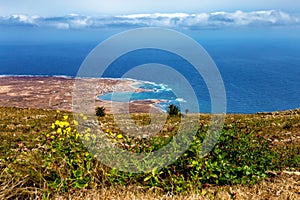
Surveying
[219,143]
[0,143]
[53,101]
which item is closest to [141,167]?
[219,143]

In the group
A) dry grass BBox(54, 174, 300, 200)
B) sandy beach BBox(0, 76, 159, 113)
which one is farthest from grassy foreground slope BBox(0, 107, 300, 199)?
sandy beach BBox(0, 76, 159, 113)

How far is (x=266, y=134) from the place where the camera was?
15312 millimetres

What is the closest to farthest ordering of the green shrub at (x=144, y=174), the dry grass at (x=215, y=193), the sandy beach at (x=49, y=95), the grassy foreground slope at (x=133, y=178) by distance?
1. the dry grass at (x=215, y=193)
2. the grassy foreground slope at (x=133, y=178)
3. the green shrub at (x=144, y=174)
4. the sandy beach at (x=49, y=95)

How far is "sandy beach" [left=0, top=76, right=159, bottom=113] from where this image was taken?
10812 centimetres

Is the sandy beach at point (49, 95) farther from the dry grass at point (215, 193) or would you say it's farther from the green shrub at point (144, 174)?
the dry grass at point (215, 193)

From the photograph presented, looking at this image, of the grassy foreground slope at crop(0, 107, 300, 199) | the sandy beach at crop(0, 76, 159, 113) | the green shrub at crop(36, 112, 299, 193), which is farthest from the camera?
the sandy beach at crop(0, 76, 159, 113)

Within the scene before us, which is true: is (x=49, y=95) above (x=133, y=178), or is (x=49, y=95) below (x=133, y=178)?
below

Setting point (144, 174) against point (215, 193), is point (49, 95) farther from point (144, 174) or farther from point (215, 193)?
point (215, 193)

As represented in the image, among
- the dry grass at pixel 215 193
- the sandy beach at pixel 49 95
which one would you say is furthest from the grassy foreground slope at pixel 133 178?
the sandy beach at pixel 49 95

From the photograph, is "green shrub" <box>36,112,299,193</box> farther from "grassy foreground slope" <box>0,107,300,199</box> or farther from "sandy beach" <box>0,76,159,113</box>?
"sandy beach" <box>0,76,159,113</box>

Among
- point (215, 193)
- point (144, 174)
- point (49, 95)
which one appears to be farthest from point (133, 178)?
point (49, 95)

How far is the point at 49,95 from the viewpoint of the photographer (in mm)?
131250

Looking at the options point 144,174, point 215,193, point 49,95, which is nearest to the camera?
point 215,193

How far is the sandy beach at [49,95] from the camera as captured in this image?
108m
